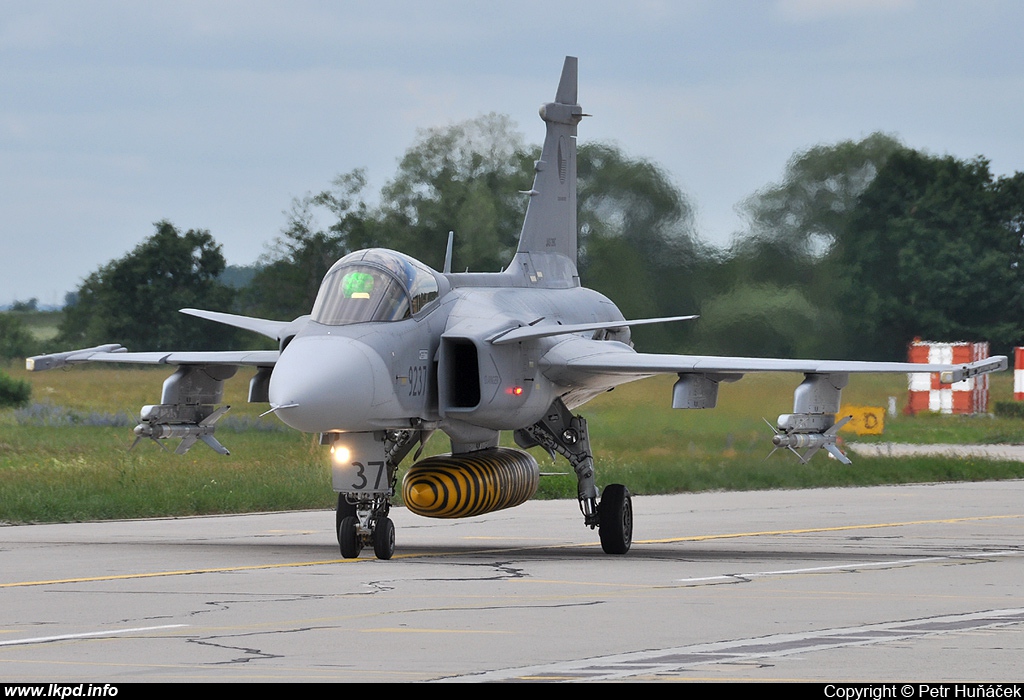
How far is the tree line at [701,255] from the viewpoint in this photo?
2741 cm

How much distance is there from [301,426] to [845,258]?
17.8 metres

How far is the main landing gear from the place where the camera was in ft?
54.7

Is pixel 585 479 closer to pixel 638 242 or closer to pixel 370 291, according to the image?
pixel 370 291

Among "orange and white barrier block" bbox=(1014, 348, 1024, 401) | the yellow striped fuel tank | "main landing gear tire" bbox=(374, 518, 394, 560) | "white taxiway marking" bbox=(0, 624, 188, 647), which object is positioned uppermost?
"orange and white barrier block" bbox=(1014, 348, 1024, 401)

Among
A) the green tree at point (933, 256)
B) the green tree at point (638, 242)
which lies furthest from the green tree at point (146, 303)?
the green tree at point (933, 256)

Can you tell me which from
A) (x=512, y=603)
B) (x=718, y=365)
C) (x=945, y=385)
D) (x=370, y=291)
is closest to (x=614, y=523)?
Answer: (x=718, y=365)

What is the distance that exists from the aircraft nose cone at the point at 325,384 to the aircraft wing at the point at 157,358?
8.01 feet

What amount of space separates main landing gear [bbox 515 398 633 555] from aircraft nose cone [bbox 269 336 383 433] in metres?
3.26

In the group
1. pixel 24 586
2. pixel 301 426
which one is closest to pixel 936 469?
pixel 301 426

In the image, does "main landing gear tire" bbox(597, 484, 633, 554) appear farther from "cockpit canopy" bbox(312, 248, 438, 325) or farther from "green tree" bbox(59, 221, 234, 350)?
"green tree" bbox(59, 221, 234, 350)

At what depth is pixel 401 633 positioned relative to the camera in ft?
32.3

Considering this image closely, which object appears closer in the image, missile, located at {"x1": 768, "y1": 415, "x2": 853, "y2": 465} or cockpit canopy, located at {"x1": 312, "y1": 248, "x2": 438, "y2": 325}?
cockpit canopy, located at {"x1": 312, "y1": 248, "x2": 438, "y2": 325}

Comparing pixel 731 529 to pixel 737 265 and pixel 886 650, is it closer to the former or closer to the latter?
pixel 737 265

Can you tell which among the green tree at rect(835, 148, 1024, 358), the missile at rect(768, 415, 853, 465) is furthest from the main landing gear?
the green tree at rect(835, 148, 1024, 358)
